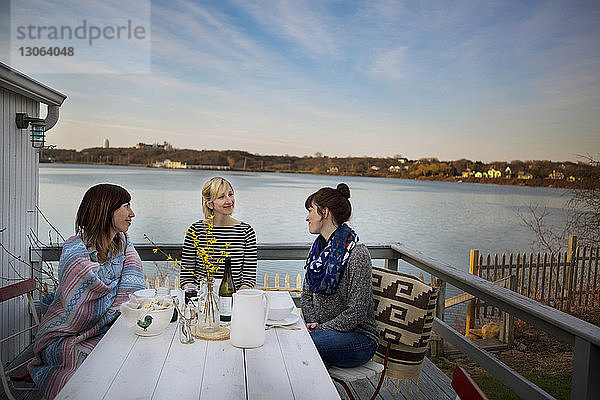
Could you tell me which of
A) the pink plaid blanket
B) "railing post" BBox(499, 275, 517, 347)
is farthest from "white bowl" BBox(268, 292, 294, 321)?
"railing post" BBox(499, 275, 517, 347)

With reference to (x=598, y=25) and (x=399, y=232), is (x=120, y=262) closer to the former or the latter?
(x=598, y=25)

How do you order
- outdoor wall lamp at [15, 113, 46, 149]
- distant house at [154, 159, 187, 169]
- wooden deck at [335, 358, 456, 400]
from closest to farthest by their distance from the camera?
wooden deck at [335, 358, 456, 400]
outdoor wall lamp at [15, 113, 46, 149]
distant house at [154, 159, 187, 169]

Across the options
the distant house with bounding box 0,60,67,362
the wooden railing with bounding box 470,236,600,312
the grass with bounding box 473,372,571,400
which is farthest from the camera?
the wooden railing with bounding box 470,236,600,312

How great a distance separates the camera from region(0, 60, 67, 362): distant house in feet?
10.5

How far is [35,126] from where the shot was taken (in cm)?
347

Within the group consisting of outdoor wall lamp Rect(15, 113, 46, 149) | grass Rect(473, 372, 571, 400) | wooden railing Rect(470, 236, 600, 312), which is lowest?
grass Rect(473, 372, 571, 400)

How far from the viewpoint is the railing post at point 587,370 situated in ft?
5.85

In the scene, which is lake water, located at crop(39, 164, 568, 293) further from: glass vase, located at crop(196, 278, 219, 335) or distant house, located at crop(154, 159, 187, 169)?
glass vase, located at crop(196, 278, 219, 335)

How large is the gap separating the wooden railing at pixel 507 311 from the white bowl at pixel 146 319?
1.52 m

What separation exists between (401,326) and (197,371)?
4.28 ft

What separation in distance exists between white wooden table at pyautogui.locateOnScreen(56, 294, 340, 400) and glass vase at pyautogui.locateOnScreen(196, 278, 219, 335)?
9 centimetres

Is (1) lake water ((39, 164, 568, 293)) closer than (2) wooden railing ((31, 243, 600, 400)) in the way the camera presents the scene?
No

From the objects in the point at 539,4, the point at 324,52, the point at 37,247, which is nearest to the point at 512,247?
the point at 539,4

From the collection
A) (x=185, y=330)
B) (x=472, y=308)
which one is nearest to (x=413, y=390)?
(x=185, y=330)
